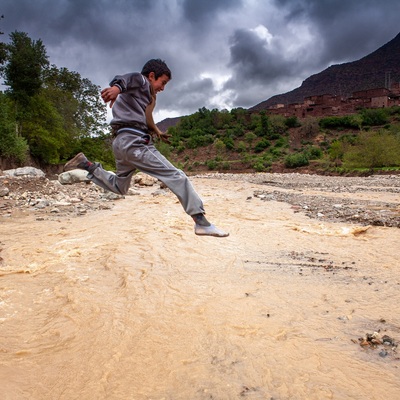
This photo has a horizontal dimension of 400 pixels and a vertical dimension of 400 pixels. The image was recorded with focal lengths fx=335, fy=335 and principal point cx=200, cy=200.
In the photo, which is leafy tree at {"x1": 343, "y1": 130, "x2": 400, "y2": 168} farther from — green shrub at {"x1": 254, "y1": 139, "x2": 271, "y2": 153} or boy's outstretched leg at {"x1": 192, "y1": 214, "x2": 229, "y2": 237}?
boy's outstretched leg at {"x1": 192, "y1": 214, "x2": 229, "y2": 237}

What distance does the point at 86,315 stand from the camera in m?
3.09

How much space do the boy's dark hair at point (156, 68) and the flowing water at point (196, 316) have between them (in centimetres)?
223

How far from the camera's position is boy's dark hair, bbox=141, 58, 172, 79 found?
3.10 m

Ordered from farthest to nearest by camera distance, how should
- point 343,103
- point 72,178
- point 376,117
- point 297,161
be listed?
point 343,103 < point 376,117 < point 297,161 < point 72,178

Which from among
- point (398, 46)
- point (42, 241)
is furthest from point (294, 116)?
point (398, 46)

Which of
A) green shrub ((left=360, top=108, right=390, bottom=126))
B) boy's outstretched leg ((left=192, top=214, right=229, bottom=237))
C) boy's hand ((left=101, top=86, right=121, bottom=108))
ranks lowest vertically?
boy's outstretched leg ((left=192, top=214, right=229, bottom=237))

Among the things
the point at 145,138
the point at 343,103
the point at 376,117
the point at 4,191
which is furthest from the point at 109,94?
the point at 343,103

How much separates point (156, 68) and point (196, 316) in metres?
2.32

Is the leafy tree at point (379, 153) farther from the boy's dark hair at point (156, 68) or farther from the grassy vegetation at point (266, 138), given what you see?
the boy's dark hair at point (156, 68)

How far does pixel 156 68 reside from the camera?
122 inches

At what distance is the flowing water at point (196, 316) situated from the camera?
2.13 m

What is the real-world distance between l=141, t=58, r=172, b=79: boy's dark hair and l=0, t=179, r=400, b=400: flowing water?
223cm

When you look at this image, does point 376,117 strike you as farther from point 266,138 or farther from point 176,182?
point 176,182

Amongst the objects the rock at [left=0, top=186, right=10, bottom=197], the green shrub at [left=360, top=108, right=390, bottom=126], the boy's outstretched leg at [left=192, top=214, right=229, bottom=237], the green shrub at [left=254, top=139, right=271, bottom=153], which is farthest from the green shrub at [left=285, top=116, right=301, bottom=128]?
the boy's outstretched leg at [left=192, top=214, right=229, bottom=237]
